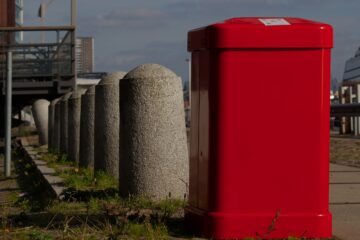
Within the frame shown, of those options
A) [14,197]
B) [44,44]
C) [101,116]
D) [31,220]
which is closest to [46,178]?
[14,197]

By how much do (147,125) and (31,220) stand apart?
5.02 feet

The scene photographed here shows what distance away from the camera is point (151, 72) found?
323 inches

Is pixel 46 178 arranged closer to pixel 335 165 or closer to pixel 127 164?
pixel 127 164

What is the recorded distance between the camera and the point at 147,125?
8.05 m

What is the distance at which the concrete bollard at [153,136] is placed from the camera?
7.93 metres

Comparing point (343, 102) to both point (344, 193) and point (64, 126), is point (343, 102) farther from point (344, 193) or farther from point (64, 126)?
point (344, 193)

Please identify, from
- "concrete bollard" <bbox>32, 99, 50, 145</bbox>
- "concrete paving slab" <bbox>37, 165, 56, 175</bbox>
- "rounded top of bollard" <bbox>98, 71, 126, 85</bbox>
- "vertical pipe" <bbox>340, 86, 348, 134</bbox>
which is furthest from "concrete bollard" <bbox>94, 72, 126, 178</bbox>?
"vertical pipe" <bbox>340, 86, 348, 134</bbox>

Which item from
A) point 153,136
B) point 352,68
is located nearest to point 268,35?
point 153,136

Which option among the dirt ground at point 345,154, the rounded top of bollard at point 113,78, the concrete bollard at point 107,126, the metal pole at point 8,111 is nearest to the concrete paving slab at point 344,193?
the concrete bollard at point 107,126

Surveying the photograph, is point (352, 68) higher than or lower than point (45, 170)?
higher

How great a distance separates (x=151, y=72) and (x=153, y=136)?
0.62 metres

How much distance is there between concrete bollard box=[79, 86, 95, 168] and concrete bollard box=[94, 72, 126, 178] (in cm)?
169

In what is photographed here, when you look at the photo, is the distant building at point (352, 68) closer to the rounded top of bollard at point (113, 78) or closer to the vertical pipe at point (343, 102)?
the vertical pipe at point (343, 102)

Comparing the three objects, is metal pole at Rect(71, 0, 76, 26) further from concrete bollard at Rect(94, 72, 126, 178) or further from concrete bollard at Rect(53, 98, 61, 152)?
concrete bollard at Rect(94, 72, 126, 178)
